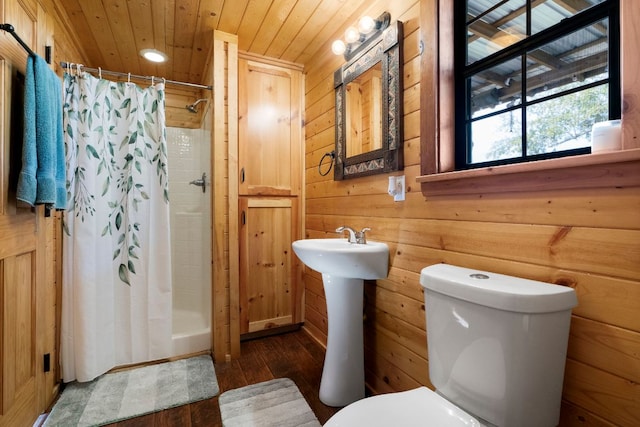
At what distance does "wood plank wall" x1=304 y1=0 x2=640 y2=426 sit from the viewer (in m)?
0.76

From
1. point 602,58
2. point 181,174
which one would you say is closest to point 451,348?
point 602,58

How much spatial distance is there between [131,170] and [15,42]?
30.8 inches

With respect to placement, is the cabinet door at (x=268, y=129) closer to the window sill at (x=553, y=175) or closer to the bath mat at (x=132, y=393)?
the bath mat at (x=132, y=393)

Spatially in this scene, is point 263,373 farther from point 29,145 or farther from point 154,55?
point 154,55

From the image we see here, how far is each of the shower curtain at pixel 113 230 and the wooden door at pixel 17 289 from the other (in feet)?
0.79

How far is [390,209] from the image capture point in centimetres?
154

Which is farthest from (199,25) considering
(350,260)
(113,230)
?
(350,260)

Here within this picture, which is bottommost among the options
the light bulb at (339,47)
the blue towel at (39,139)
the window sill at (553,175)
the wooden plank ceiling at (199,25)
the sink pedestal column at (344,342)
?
the sink pedestal column at (344,342)

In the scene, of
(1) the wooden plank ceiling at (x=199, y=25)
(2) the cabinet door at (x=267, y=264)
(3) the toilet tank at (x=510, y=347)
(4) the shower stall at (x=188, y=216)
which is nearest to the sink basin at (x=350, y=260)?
(3) the toilet tank at (x=510, y=347)

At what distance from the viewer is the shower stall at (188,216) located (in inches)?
96.1

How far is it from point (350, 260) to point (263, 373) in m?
1.08

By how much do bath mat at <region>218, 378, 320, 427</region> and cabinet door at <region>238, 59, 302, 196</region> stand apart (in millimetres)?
1293

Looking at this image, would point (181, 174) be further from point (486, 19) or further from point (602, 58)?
point (602, 58)

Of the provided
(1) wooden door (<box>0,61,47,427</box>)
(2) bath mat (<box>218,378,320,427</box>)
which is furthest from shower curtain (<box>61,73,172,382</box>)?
(2) bath mat (<box>218,378,320,427</box>)
